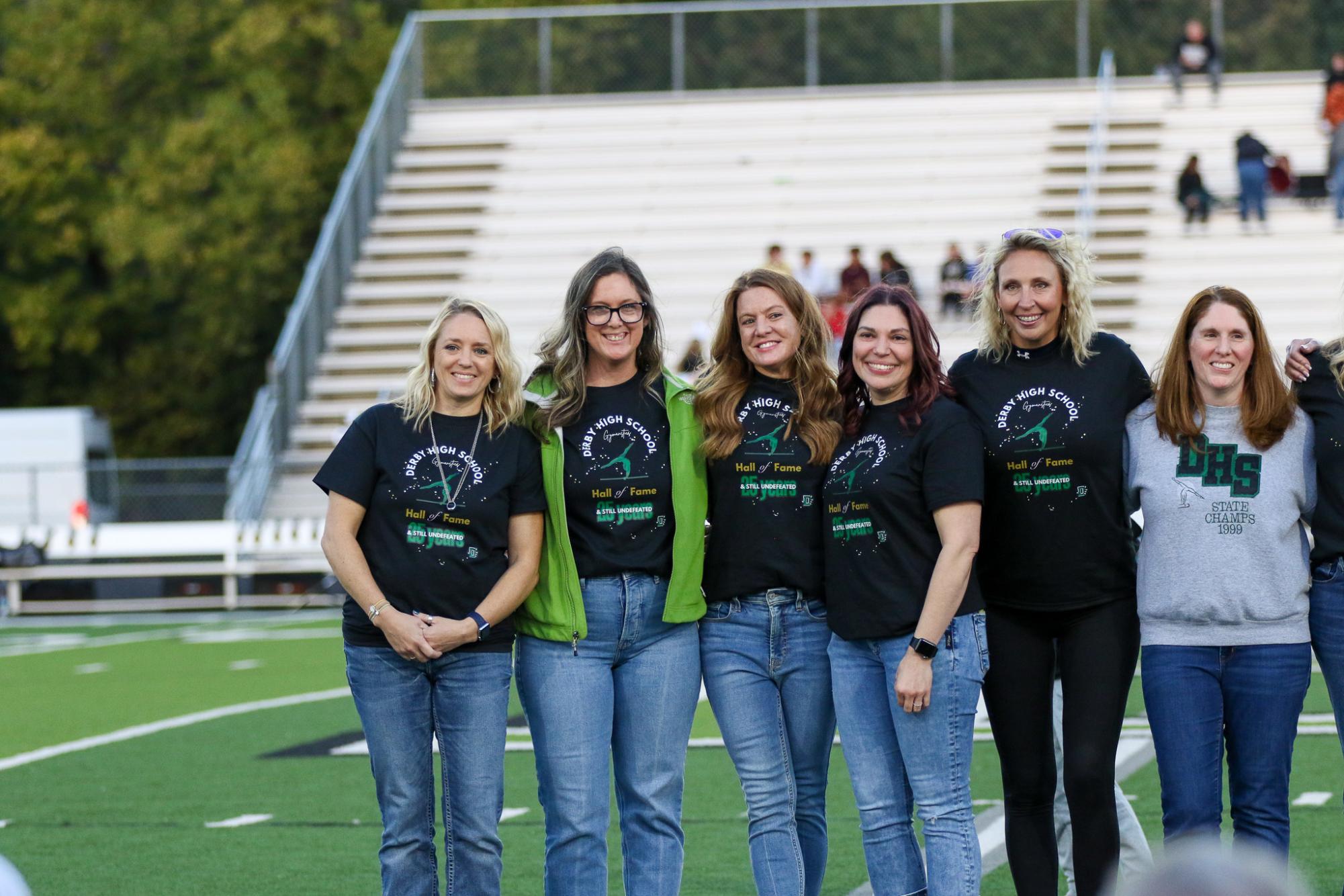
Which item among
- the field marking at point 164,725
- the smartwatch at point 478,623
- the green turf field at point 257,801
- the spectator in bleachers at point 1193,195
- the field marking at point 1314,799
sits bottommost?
the field marking at point 164,725

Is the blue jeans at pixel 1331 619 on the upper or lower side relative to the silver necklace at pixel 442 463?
lower

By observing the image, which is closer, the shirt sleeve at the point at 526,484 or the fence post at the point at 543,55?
the shirt sleeve at the point at 526,484

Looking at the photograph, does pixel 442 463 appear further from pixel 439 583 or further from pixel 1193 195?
pixel 1193 195

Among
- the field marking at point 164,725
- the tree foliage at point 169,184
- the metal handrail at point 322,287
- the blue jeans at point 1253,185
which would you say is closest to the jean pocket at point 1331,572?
the field marking at point 164,725

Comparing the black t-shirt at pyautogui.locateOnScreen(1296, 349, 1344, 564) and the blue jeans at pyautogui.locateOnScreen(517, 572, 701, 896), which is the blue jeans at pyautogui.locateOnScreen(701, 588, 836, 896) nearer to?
the blue jeans at pyautogui.locateOnScreen(517, 572, 701, 896)

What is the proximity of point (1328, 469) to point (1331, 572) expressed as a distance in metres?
0.27

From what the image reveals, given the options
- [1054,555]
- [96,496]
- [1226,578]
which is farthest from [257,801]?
[96,496]

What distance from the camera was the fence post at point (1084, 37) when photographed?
2575 centimetres

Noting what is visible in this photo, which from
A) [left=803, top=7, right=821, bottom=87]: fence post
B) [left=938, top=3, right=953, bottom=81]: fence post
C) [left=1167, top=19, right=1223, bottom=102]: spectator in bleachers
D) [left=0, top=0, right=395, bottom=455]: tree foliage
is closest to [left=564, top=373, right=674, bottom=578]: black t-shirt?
[left=938, top=3, right=953, bottom=81]: fence post

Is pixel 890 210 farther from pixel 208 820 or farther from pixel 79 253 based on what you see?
pixel 208 820

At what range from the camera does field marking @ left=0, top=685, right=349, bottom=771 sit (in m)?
9.81

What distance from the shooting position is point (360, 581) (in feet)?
16.0

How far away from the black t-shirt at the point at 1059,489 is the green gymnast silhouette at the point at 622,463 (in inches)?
36.7

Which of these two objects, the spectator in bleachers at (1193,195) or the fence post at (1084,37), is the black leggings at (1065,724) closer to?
the spectator in bleachers at (1193,195)
